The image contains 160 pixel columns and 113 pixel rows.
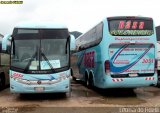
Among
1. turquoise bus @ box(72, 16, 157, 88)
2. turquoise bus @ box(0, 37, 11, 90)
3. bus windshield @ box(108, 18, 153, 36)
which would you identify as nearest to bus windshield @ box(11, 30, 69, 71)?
turquoise bus @ box(72, 16, 157, 88)

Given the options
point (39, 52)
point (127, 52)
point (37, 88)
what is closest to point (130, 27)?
point (127, 52)

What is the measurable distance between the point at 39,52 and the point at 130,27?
13.0 ft

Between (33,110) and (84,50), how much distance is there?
9155 millimetres

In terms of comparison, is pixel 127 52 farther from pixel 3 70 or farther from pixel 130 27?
pixel 3 70

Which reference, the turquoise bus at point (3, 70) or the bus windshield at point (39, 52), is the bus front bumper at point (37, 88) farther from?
the turquoise bus at point (3, 70)

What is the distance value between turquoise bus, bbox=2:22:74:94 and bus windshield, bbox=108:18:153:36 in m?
1.86

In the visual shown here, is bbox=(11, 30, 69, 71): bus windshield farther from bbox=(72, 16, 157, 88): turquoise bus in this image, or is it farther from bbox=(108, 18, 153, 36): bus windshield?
bbox=(108, 18, 153, 36): bus windshield

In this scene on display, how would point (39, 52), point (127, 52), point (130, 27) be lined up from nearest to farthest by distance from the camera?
point (39, 52)
point (127, 52)
point (130, 27)

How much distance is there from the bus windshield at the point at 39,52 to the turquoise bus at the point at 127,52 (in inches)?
66.0

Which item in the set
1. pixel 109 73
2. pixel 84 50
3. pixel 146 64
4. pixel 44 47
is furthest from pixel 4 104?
pixel 84 50

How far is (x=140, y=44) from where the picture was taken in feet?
51.4

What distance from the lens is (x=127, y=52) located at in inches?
612

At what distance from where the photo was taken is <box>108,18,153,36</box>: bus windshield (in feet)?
51.0

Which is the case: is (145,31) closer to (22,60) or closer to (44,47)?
(44,47)
